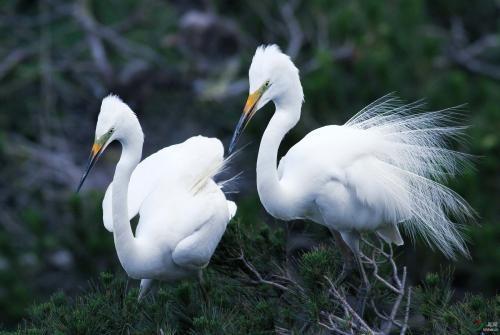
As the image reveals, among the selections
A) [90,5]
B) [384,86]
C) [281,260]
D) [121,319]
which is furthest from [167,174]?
[90,5]

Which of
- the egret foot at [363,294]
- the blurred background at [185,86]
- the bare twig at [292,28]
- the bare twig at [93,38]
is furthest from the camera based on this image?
the bare twig at [292,28]

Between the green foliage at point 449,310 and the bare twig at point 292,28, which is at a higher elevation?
the bare twig at point 292,28

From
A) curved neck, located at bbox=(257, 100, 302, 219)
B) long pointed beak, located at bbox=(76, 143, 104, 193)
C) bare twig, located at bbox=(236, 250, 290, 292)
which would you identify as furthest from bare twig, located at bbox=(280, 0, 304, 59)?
long pointed beak, located at bbox=(76, 143, 104, 193)

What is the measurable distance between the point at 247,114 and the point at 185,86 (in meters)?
3.89

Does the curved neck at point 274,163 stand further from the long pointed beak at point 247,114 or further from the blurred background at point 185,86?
the blurred background at point 185,86

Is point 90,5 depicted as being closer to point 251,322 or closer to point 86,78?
point 86,78

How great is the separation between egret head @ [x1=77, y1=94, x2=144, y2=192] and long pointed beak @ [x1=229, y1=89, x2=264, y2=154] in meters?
0.41

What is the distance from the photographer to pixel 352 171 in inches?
148

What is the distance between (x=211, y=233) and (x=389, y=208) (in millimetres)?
825

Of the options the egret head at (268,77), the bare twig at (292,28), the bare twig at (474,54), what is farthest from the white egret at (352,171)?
the bare twig at (474,54)

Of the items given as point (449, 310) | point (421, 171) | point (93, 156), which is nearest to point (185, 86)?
point (421, 171)

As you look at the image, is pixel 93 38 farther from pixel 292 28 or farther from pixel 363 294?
pixel 363 294

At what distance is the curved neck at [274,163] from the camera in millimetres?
3596

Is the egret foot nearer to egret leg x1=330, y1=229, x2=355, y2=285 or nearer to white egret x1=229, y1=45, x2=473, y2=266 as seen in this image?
egret leg x1=330, y1=229, x2=355, y2=285
